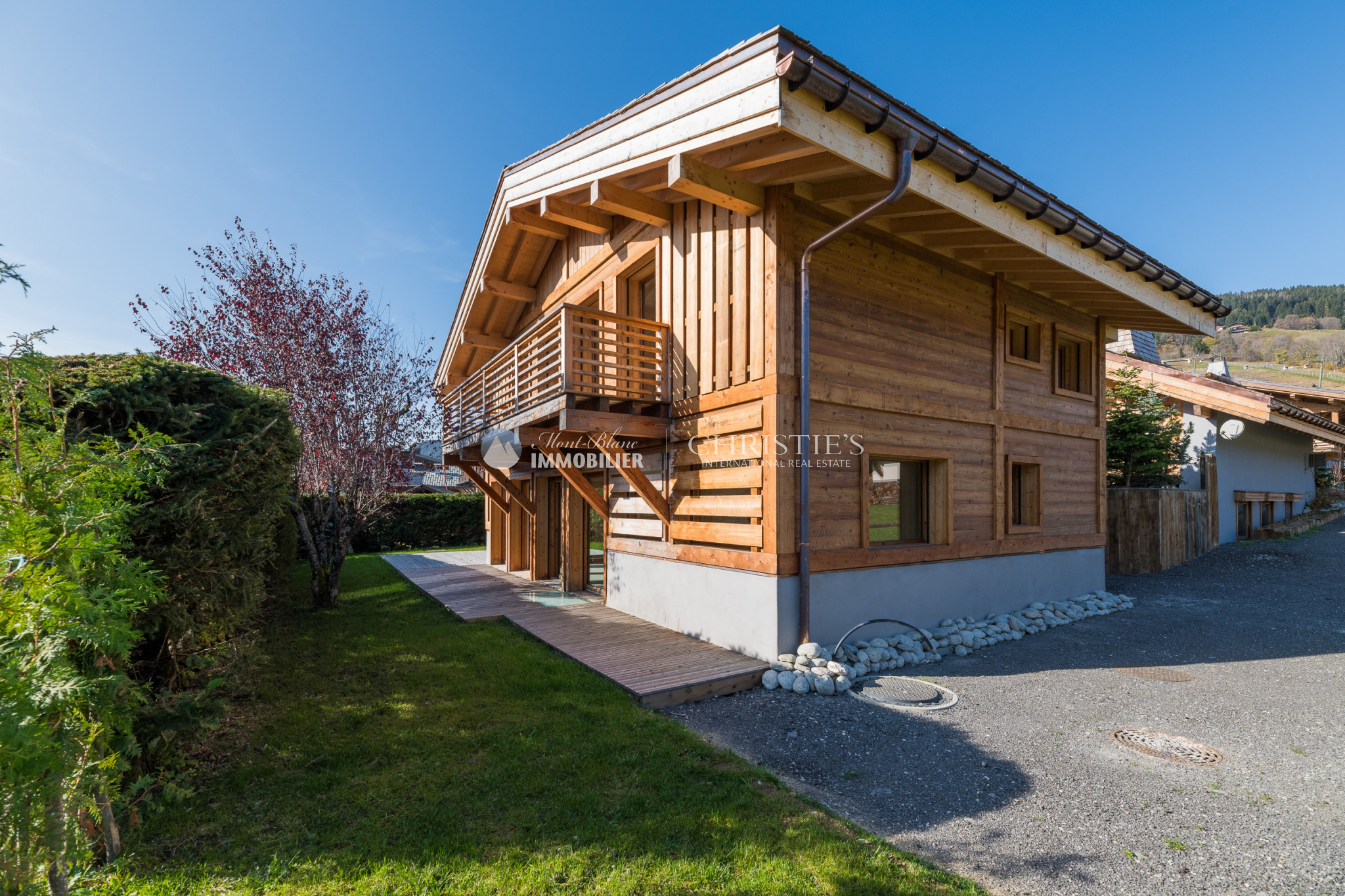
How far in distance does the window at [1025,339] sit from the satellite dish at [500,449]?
8116 mm

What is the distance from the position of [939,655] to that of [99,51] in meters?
12.3

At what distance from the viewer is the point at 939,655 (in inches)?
281

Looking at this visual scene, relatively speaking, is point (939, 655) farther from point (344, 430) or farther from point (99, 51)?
point (99, 51)

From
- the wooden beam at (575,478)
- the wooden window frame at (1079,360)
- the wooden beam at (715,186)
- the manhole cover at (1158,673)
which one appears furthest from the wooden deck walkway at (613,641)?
the wooden window frame at (1079,360)

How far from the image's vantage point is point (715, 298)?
7.43 m

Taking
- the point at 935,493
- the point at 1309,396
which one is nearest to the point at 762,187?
the point at 935,493

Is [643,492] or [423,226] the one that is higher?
[423,226]

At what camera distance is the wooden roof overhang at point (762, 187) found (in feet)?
17.6

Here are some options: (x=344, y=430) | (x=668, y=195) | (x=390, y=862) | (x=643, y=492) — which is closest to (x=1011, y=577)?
(x=643, y=492)

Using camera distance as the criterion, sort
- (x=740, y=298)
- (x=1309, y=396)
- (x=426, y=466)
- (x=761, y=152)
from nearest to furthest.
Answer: (x=761, y=152), (x=740, y=298), (x=426, y=466), (x=1309, y=396)

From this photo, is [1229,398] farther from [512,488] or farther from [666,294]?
[512,488]

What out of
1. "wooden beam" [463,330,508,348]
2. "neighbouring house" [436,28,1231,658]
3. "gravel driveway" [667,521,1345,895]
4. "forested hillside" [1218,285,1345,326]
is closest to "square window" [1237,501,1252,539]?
"neighbouring house" [436,28,1231,658]

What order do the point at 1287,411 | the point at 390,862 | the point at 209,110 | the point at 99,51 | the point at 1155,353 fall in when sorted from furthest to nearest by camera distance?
the point at 1155,353 → the point at 1287,411 → the point at 209,110 → the point at 99,51 → the point at 390,862

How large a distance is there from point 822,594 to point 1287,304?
122 meters
